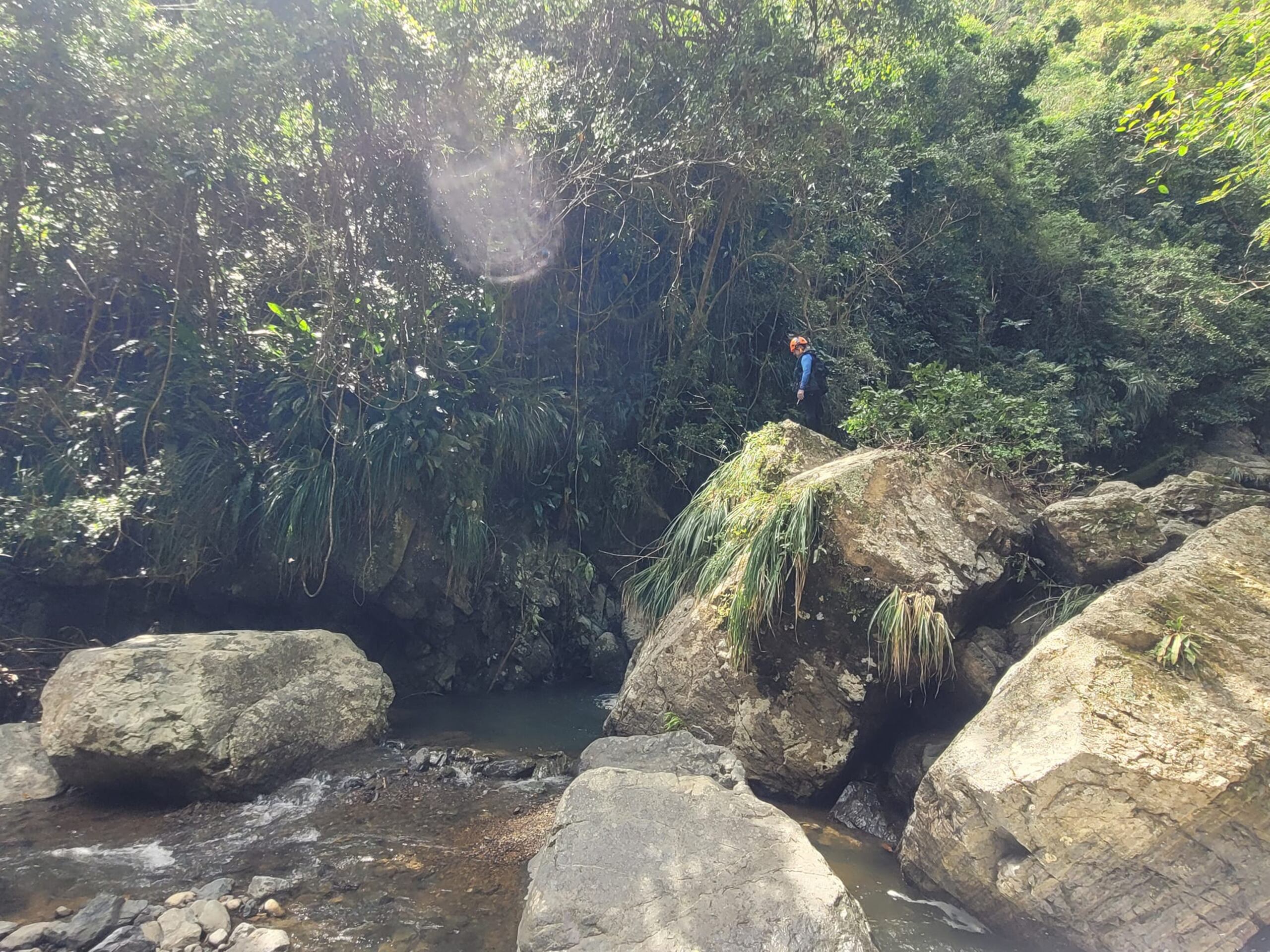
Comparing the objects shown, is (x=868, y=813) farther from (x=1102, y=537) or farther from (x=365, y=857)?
(x=365, y=857)

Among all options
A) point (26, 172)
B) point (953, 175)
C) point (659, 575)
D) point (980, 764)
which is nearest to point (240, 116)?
point (26, 172)

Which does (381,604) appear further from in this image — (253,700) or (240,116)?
(240,116)

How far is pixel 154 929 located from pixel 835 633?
3.76 metres

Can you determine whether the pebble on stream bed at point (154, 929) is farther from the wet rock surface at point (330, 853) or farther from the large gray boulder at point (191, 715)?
the large gray boulder at point (191, 715)

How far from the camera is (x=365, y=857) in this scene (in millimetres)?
3594

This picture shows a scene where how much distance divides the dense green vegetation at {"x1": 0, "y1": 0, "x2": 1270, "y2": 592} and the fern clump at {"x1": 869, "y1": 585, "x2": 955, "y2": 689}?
1.79m

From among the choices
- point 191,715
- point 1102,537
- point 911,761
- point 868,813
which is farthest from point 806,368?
point 191,715

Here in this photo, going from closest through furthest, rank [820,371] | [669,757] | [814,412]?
[669,757], [820,371], [814,412]

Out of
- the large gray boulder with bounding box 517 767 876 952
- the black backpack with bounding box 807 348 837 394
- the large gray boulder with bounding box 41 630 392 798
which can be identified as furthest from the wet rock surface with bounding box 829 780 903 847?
the black backpack with bounding box 807 348 837 394

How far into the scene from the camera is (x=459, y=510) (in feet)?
21.5

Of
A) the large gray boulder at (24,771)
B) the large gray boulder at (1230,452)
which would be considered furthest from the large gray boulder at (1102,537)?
the large gray boulder at (24,771)

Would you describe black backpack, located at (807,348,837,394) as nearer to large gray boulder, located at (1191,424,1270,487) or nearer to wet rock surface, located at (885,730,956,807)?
large gray boulder, located at (1191,424,1270,487)

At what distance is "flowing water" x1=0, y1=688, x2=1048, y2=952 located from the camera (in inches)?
121

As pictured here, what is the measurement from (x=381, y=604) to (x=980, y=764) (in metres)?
5.35
